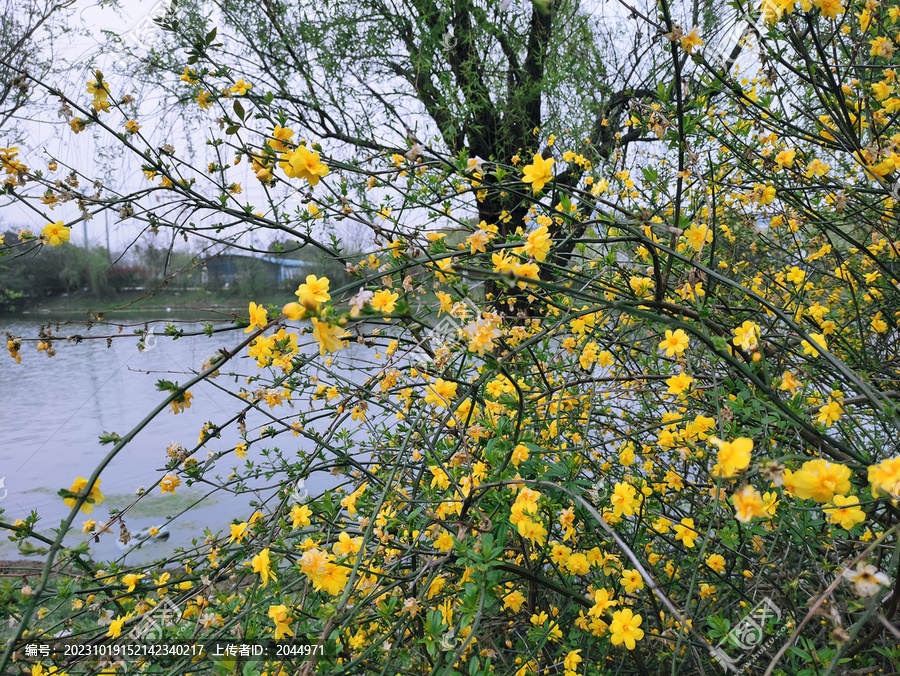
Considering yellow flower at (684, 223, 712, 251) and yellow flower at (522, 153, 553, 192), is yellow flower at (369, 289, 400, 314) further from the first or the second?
yellow flower at (684, 223, 712, 251)

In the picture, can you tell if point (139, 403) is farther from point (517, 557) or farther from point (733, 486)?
point (733, 486)

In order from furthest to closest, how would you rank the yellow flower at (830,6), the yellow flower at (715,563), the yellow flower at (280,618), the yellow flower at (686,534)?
1. the yellow flower at (715,563)
2. the yellow flower at (686,534)
3. the yellow flower at (830,6)
4. the yellow flower at (280,618)

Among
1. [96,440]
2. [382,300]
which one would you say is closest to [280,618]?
[382,300]

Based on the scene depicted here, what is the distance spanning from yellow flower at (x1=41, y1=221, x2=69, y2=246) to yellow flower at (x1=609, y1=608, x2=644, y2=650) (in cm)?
156

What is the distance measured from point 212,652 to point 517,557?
0.74m

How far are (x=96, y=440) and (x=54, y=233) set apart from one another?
3.95 meters

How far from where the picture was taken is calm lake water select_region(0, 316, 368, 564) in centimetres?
400

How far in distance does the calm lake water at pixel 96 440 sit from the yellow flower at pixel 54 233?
2292 millimetres

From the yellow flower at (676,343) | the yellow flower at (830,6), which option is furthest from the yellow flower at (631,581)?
the yellow flower at (830,6)

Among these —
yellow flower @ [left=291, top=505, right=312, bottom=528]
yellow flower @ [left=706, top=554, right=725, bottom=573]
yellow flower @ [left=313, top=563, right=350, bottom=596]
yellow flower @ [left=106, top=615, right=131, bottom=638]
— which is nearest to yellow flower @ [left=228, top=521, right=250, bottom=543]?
yellow flower @ [left=291, top=505, right=312, bottom=528]

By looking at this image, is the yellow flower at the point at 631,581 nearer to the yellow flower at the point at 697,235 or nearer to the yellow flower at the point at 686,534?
the yellow flower at the point at 686,534

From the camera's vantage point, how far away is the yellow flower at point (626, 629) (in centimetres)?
97

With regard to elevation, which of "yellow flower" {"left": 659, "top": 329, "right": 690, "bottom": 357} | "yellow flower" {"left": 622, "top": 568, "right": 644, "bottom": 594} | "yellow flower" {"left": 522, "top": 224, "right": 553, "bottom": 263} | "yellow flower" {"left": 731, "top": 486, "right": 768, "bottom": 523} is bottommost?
"yellow flower" {"left": 622, "top": 568, "right": 644, "bottom": 594}

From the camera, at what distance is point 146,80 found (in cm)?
378
